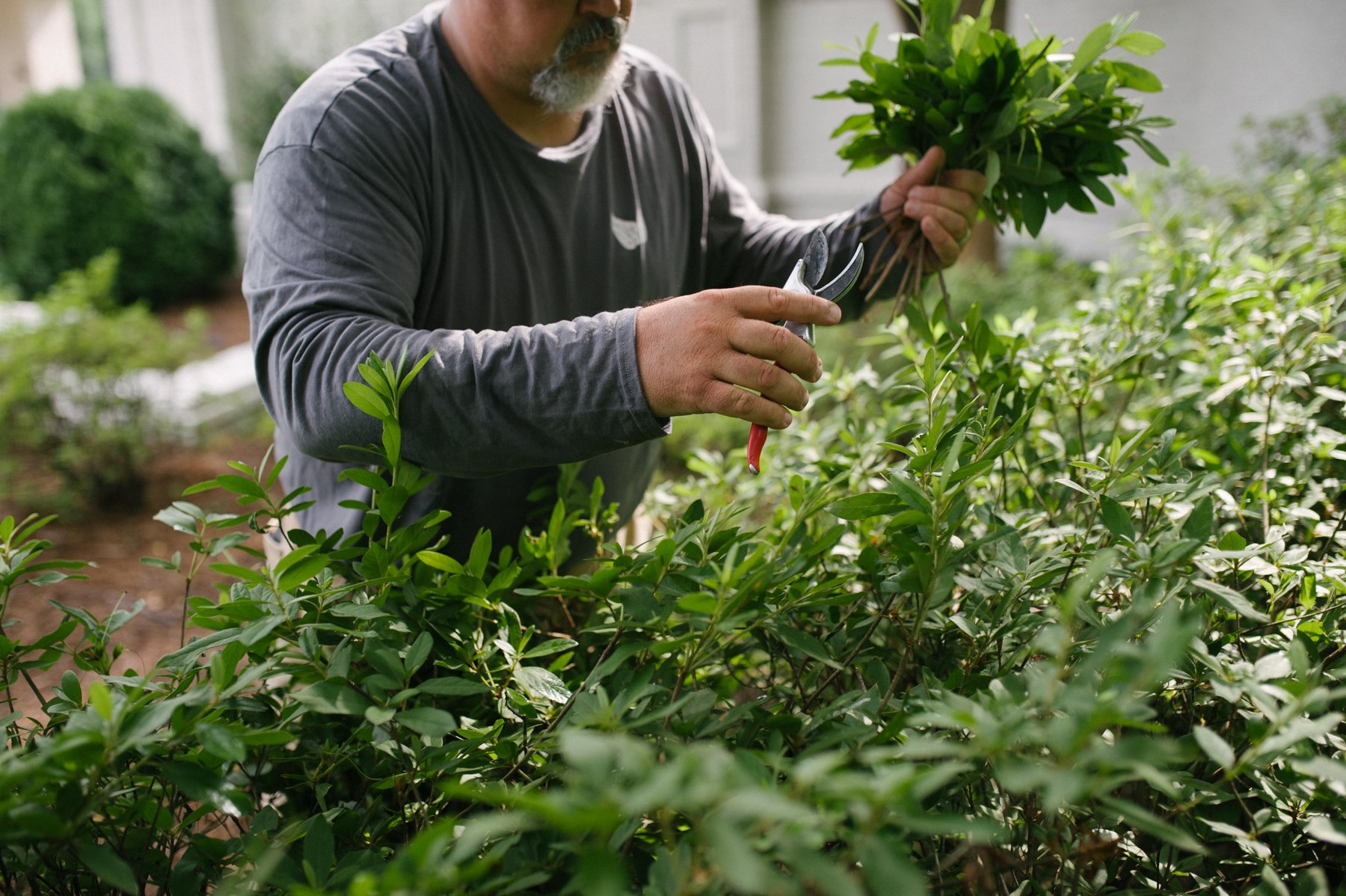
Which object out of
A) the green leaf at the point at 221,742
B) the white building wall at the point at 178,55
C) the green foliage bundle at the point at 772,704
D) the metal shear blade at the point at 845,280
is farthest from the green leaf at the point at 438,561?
the white building wall at the point at 178,55

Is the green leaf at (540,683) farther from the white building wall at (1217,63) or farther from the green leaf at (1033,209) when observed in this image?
the white building wall at (1217,63)

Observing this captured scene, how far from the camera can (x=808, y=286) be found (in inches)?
62.7

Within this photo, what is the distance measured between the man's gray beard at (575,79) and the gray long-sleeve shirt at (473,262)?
0.40ft

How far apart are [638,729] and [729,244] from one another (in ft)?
6.03

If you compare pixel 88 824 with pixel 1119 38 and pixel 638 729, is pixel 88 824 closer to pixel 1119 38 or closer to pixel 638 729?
pixel 638 729

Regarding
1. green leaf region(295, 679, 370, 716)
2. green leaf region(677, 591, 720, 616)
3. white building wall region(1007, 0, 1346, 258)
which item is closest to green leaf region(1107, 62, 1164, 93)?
green leaf region(677, 591, 720, 616)

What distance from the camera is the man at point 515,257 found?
4.62 ft

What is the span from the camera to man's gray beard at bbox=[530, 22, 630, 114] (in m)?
2.03

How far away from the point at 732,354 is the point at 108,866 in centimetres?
92

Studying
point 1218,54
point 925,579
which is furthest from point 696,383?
point 1218,54

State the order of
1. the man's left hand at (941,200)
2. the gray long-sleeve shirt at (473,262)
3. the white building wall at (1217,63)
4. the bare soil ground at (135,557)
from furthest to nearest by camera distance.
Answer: the white building wall at (1217,63) < the bare soil ground at (135,557) < the man's left hand at (941,200) < the gray long-sleeve shirt at (473,262)

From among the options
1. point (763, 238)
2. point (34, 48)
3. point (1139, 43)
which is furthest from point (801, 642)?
point (34, 48)

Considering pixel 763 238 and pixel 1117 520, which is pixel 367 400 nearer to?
pixel 1117 520

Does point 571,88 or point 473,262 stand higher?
point 571,88
